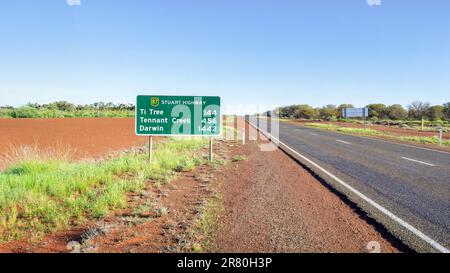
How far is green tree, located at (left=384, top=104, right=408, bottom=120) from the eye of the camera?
9116 centimetres

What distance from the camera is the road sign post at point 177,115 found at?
1027 cm

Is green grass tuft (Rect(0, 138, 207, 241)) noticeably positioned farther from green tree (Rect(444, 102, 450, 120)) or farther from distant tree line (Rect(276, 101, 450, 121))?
green tree (Rect(444, 102, 450, 120))

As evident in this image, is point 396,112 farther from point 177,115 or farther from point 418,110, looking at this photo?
point 177,115

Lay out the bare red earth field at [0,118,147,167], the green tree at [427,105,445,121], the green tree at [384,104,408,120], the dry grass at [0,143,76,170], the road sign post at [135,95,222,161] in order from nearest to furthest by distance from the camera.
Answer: the dry grass at [0,143,76,170] → the road sign post at [135,95,222,161] → the bare red earth field at [0,118,147,167] → the green tree at [427,105,445,121] → the green tree at [384,104,408,120]

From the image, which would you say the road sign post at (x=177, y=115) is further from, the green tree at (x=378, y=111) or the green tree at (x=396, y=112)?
the green tree at (x=378, y=111)

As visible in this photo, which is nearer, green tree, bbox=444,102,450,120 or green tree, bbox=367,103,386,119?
green tree, bbox=444,102,450,120

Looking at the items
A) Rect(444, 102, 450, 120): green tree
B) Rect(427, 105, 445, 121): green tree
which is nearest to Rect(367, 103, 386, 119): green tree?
Rect(427, 105, 445, 121): green tree

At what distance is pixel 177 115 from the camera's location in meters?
10.5

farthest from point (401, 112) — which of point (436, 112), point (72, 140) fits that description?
point (72, 140)

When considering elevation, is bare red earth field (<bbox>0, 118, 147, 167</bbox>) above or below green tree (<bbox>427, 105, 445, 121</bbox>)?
below

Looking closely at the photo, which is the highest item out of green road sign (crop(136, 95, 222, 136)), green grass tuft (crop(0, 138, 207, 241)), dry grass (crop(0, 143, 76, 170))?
green road sign (crop(136, 95, 222, 136))

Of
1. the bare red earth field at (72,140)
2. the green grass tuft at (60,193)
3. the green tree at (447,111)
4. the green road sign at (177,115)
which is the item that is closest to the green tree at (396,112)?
the green tree at (447,111)

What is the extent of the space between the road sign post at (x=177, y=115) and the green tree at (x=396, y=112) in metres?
98.8
